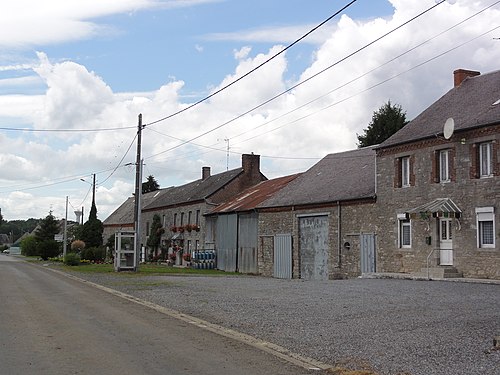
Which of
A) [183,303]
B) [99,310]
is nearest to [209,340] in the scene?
[99,310]

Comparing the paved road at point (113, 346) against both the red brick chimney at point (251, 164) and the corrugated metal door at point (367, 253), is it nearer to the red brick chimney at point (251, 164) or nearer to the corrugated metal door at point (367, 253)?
the corrugated metal door at point (367, 253)

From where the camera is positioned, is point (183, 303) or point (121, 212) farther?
point (121, 212)

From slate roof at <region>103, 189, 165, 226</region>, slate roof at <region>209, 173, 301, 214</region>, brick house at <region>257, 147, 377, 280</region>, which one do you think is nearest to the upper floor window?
brick house at <region>257, 147, 377, 280</region>

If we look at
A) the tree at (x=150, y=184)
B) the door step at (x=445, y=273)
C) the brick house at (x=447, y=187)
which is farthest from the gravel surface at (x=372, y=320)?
the tree at (x=150, y=184)

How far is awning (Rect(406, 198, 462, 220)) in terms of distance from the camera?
25375mm

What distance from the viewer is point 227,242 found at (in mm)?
46594

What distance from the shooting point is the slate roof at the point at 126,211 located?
2908 inches

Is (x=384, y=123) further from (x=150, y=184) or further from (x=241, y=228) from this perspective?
(x=150, y=184)

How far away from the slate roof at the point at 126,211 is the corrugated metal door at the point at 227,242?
82.9 feet

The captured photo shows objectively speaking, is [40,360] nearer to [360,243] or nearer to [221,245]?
[360,243]

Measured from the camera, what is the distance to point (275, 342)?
1085 centimetres

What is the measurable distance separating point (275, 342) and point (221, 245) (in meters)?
37.0

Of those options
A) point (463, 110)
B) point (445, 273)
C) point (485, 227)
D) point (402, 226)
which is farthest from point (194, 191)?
point (485, 227)

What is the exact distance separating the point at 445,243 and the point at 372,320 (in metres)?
14.7
